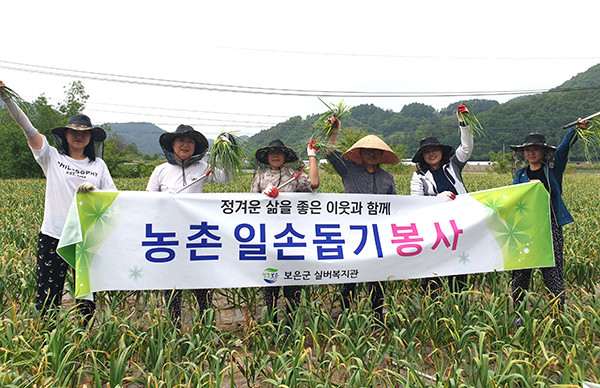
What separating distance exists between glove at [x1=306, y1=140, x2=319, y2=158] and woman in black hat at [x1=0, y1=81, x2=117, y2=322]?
6.40ft

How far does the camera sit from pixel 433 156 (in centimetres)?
400

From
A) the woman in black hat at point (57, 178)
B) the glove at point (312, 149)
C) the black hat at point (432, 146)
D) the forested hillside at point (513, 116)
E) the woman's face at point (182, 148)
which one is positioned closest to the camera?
the woman in black hat at point (57, 178)

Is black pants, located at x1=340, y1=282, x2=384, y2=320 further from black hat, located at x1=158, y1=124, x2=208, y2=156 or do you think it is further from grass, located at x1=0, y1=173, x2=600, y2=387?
black hat, located at x1=158, y1=124, x2=208, y2=156

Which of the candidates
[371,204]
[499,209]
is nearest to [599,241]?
[499,209]

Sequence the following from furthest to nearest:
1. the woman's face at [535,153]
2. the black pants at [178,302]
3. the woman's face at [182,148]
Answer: the woman's face at [535,153] < the woman's face at [182,148] < the black pants at [178,302]

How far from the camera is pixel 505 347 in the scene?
121 inches

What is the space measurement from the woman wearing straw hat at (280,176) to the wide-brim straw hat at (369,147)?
1.28ft

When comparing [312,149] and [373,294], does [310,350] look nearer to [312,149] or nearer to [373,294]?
[373,294]

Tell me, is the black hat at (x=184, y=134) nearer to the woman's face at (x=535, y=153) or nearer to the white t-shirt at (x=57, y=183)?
the white t-shirt at (x=57, y=183)

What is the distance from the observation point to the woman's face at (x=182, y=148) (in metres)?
3.58

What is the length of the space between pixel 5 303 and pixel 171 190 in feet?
7.25

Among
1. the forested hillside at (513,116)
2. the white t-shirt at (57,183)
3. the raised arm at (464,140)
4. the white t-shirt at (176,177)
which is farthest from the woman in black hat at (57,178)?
the forested hillside at (513,116)

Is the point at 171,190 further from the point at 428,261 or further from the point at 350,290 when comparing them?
the point at 428,261

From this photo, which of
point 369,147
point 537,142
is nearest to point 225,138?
point 369,147
